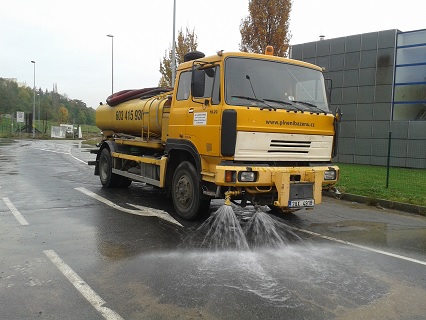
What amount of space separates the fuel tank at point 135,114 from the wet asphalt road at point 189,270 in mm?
1964

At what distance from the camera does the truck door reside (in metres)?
6.25

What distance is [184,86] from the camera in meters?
7.35

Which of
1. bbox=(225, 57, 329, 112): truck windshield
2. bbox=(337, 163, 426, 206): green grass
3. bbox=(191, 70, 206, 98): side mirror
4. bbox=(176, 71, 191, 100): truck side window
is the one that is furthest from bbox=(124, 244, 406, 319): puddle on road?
bbox=(337, 163, 426, 206): green grass

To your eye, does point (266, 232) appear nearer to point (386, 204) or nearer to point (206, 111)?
point (206, 111)

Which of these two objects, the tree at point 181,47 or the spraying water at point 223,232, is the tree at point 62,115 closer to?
the tree at point 181,47

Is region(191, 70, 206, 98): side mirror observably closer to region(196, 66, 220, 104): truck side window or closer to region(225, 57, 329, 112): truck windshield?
region(196, 66, 220, 104): truck side window

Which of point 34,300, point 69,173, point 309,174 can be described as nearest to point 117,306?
point 34,300

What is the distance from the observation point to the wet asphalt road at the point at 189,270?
3.67 m

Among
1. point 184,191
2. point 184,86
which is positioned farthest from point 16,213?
point 184,86

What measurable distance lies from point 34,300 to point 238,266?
7.48 feet

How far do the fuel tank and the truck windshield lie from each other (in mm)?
2146

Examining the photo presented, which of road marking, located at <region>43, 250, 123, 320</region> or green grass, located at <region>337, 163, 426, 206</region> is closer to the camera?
road marking, located at <region>43, 250, 123, 320</region>

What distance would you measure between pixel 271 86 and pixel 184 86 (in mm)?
1705

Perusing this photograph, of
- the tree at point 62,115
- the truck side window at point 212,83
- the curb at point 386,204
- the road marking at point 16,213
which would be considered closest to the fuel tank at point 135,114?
the truck side window at point 212,83
